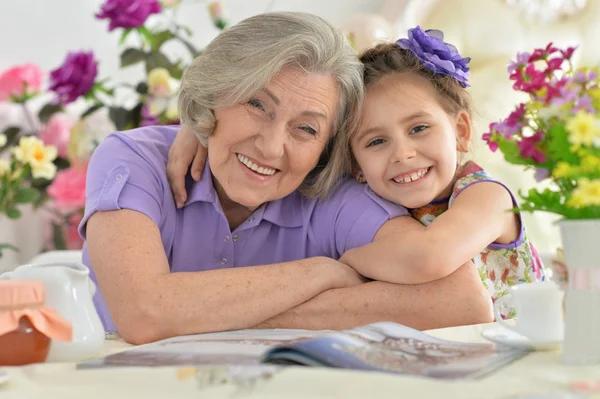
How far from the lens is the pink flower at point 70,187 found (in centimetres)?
338

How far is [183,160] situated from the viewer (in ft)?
6.11

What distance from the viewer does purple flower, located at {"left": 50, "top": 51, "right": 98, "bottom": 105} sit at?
3.23 metres

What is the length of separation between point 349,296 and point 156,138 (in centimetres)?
67

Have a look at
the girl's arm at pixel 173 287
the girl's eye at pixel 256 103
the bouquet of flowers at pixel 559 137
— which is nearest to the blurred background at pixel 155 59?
the girl's eye at pixel 256 103

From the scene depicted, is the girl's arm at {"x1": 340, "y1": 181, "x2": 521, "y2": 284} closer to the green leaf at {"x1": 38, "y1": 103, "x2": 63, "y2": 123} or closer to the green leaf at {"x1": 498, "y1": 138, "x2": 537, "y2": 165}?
the green leaf at {"x1": 498, "y1": 138, "x2": 537, "y2": 165}

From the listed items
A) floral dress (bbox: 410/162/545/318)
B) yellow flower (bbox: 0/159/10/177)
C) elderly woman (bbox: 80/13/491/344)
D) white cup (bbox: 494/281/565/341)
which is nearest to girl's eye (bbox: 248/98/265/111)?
elderly woman (bbox: 80/13/491/344)

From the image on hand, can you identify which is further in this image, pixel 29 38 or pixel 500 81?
pixel 29 38

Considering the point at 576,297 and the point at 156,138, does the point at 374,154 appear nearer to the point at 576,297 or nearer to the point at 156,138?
the point at 156,138

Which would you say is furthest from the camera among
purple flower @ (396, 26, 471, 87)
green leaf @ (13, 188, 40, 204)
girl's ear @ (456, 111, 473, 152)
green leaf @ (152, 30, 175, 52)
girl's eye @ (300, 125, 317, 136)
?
green leaf @ (152, 30, 175, 52)

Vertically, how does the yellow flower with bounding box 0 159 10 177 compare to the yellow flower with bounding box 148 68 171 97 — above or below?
below

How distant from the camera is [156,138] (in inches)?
78.2

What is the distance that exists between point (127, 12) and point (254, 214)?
62.5 inches

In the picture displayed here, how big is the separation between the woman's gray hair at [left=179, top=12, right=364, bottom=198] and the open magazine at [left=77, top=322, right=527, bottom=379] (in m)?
0.62

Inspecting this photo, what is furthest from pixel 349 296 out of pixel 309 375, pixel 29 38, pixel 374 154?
pixel 29 38
